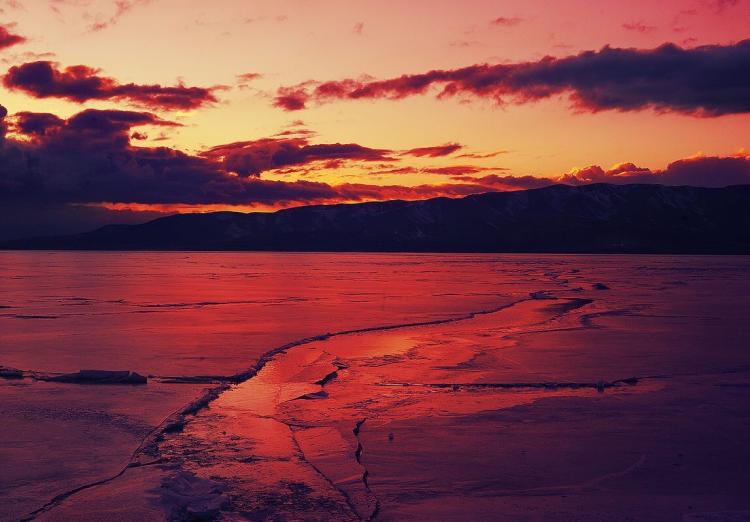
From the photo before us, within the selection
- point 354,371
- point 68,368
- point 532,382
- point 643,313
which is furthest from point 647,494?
point 643,313

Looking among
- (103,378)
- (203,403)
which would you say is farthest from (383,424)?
(103,378)

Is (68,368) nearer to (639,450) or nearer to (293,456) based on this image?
(293,456)

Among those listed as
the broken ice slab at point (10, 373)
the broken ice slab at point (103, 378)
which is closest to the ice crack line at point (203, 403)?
the broken ice slab at point (103, 378)

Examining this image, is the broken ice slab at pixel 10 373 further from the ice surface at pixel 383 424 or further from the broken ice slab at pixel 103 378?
the broken ice slab at pixel 103 378

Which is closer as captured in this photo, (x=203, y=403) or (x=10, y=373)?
(x=203, y=403)

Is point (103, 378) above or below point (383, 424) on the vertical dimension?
above

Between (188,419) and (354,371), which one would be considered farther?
(354,371)

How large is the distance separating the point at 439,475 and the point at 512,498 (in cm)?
110

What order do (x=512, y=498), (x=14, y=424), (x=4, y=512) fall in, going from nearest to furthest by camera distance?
(x=4, y=512)
(x=512, y=498)
(x=14, y=424)

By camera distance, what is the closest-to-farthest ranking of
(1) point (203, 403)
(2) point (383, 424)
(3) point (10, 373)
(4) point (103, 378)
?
(2) point (383, 424), (1) point (203, 403), (4) point (103, 378), (3) point (10, 373)

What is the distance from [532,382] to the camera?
1468 centimetres

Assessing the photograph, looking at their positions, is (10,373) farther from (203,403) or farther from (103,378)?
Answer: (203,403)

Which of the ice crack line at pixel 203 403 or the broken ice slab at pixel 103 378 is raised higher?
the broken ice slab at pixel 103 378

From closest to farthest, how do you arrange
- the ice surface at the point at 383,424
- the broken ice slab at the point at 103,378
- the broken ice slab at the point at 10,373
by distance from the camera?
the ice surface at the point at 383,424
the broken ice slab at the point at 103,378
the broken ice slab at the point at 10,373
